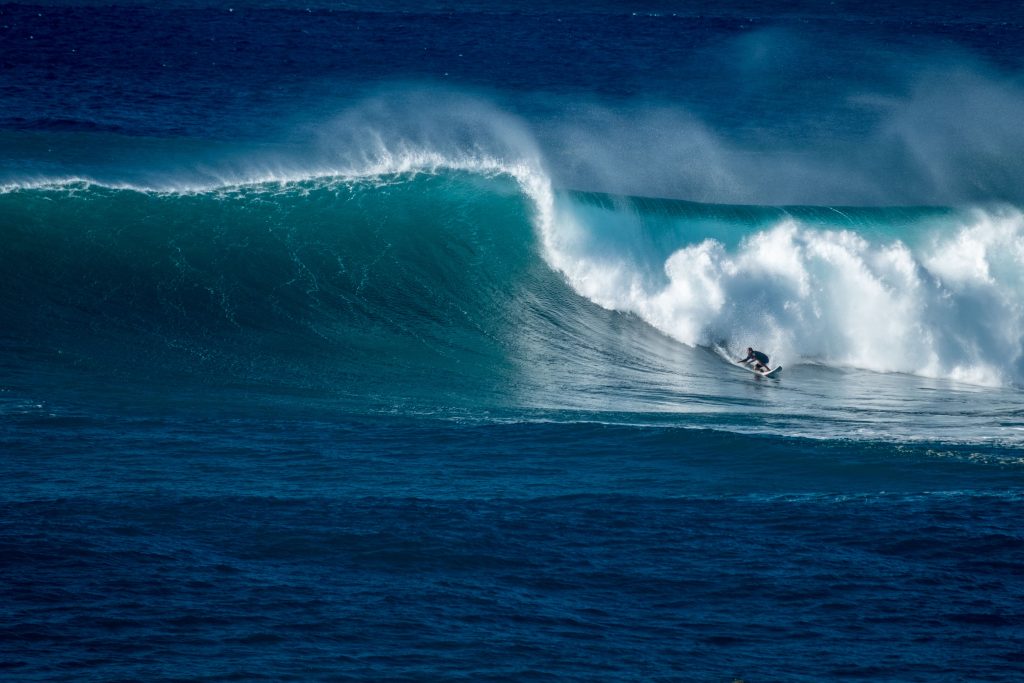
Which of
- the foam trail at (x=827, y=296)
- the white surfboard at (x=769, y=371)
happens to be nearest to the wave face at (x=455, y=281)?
the foam trail at (x=827, y=296)

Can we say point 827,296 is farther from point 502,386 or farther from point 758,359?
point 502,386

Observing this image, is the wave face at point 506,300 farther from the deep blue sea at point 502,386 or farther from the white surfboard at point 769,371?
the white surfboard at point 769,371

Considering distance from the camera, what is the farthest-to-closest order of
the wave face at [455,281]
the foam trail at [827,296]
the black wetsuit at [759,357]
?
the foam trail at [827,296]
the black wetsuit at [759,357]
the wave face at [455,281]

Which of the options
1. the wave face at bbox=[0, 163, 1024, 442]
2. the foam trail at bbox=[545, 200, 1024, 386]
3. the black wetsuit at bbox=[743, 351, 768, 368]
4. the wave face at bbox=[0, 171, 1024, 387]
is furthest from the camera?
the foam trail at bbox=[545, 200, 1024, 386]

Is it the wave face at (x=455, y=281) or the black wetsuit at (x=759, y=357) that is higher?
the wave face at (x=455, y=281)

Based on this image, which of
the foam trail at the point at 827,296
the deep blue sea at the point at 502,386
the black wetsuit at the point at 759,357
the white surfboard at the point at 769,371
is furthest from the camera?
the foam trail at the point at 827,296

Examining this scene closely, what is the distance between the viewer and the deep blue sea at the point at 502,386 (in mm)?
10062

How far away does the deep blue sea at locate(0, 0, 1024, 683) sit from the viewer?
1006cm

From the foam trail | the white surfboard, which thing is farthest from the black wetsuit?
the foam trail

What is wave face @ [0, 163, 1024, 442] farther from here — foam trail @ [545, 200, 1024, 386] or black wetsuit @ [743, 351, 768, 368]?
black wetsuit @ [743, 351, 768, 368]

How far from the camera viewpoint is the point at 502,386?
17.2 metres

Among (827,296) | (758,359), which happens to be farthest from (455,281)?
(827,296)

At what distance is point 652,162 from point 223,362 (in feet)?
52.1

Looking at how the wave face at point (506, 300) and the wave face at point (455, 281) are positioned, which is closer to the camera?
the wave face at point (506, 300)
